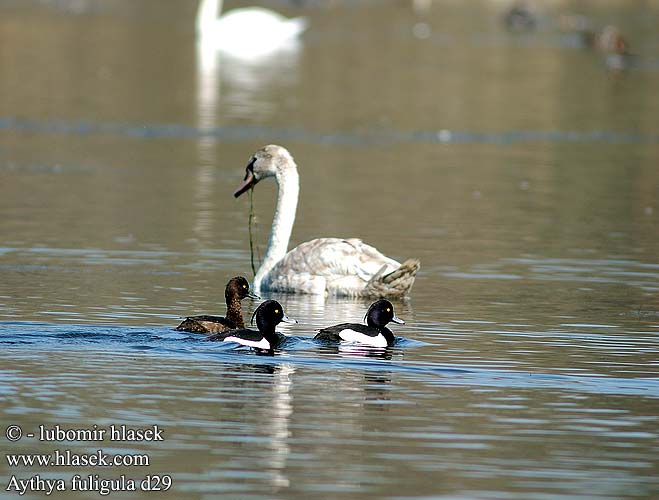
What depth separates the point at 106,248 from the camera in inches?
768

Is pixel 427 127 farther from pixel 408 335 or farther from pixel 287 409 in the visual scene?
pixel 287 409

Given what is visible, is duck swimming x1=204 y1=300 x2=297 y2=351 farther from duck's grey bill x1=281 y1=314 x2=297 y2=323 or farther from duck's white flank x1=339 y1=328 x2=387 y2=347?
duck's white flank x1=339 y1=328 x2=387 y2=347

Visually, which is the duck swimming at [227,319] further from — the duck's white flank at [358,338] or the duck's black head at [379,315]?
the duck's black head at [379,315]

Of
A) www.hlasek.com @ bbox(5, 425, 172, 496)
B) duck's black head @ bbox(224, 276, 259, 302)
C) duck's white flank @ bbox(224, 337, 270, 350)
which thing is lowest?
www.hlasek.com @ bbox(5, 425, 172, 496)

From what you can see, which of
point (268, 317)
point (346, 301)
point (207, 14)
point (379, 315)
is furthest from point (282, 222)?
point (207, 14)

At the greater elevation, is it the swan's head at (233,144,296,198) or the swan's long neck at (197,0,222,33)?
the swan's long neck at (197,0,222,33)

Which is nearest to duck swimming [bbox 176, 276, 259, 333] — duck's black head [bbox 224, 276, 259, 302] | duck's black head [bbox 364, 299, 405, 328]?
duck's black head [bbox 224, 276, 259, 302]

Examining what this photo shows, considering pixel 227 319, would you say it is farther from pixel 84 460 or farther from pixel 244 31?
pixel 244 31

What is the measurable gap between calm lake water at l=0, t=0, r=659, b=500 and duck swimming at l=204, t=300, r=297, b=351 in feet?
0.49

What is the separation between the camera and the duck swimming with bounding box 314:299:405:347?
13742 millimetres

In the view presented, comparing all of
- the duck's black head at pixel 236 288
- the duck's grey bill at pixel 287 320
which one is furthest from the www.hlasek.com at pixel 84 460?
the duck's black head at pixel 236 288

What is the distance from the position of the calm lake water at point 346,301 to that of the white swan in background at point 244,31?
493 inches

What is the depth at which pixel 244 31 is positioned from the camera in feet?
204

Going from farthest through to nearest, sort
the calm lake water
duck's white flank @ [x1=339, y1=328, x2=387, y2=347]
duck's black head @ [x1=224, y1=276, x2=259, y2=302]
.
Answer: duck's black head @ [x1=224, y1=276, x2=259, y2=302], duck's white flank @ [x1=339, y1=328, x2=387, y2=347], the calm lake water
